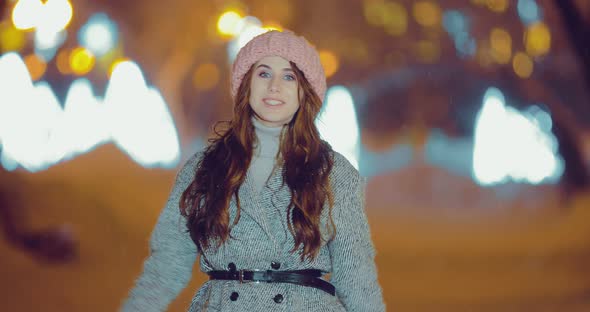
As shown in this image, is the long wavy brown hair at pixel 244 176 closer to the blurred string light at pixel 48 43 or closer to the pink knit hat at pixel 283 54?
the pink knit hat at pixel 283 54

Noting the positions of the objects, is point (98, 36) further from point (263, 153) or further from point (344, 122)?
point (263, 153)

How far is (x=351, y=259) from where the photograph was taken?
1665mm

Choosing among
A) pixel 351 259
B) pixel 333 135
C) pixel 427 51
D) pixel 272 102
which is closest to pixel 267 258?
pixel 351 259

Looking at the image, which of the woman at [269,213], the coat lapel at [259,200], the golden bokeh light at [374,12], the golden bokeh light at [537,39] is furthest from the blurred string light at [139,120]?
A: the coat lapel at [259,200]

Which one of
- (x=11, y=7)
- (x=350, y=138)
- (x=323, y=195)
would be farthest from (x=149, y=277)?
(x=11, y=7)

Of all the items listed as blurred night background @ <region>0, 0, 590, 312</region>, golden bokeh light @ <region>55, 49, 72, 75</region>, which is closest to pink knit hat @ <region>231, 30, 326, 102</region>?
blurred night background @ <region>0, 0, 590, 312</region>

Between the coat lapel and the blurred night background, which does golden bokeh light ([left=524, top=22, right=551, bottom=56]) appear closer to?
the blurred night background

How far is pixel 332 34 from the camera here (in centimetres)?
430

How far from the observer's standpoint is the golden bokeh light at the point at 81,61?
13.9ft

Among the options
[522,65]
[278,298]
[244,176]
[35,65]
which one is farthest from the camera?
[522,65]

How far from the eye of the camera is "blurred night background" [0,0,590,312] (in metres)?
4.23

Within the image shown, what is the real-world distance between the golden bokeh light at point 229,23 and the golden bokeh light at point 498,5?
116 cm

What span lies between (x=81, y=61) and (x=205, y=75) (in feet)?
1.85

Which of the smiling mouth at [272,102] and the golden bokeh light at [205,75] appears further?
the golden bokeh light at [205,75]
